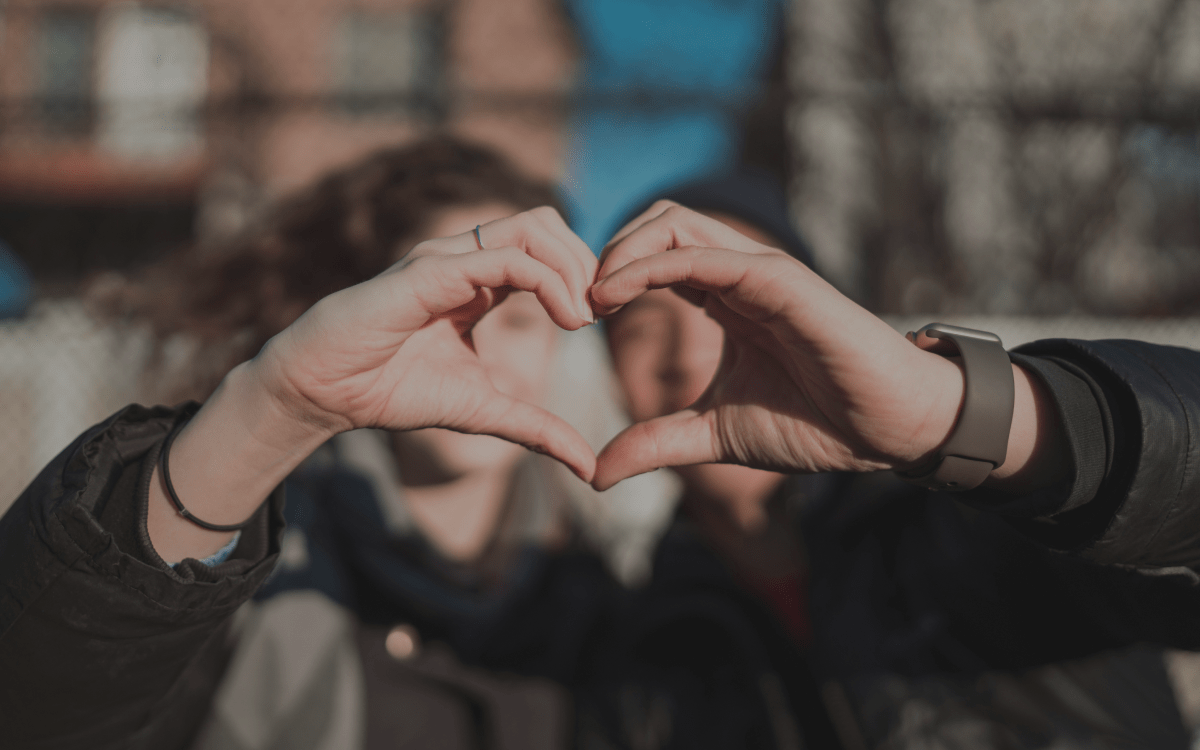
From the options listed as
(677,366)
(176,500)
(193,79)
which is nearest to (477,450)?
(677,366)

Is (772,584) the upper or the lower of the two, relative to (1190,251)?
lower

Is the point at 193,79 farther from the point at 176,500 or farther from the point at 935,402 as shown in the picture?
the point at 935,402

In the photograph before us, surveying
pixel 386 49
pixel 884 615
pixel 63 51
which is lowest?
pixel 884 615

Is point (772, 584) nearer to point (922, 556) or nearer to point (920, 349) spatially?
point (922, 556)

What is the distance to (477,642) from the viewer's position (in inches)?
67.9

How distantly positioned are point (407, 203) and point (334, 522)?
101 centimetres

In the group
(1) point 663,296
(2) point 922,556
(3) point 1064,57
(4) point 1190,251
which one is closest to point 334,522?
(1) point 663,296

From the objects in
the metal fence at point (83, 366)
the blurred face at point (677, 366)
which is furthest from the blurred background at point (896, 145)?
the blurred face at point (677, 366)

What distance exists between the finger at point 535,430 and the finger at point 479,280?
0.17 m

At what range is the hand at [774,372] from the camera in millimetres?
919

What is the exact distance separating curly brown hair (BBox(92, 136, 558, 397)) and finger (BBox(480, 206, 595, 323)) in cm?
111

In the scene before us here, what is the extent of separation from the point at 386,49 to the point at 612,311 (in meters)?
9.23

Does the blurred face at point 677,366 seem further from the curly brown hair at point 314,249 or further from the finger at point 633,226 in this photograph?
the finger at point 633,226

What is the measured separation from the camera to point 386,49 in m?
8.76
